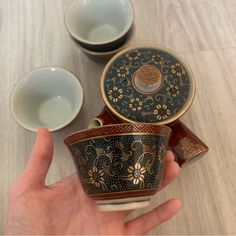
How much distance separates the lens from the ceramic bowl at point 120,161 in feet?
1.47

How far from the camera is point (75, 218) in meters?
0.60

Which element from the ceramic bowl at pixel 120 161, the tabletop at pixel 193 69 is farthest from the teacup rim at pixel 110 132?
the tabletop at pixel 193 69

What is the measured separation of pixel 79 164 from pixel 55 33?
0.48 metres

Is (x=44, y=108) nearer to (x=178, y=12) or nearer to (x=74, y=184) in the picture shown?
(x=74, y=184)

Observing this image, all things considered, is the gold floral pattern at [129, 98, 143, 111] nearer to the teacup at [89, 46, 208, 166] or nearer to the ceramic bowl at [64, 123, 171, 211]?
the teacup at [89, 46, 208, 166]

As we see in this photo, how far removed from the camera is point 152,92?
0.58 m

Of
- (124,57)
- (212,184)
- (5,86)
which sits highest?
(124,57)

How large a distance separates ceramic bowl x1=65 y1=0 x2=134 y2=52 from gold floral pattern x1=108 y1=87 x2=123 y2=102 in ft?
0.44

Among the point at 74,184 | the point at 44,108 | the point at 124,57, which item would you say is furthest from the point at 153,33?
the point at 74,184

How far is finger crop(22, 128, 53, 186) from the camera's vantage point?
0.55 m

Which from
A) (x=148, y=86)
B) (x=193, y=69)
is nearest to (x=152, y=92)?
(x=148, y=86)

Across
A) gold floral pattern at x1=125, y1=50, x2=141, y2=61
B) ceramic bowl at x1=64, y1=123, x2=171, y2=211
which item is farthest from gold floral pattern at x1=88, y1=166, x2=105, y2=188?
gold floral pattern at x1=125, y1=50, x2=141, y2=61

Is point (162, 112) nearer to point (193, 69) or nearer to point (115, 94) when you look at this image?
point (115, 94)

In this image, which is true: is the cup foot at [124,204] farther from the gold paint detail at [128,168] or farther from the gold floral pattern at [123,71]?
the gold floral pattern at [123,71]
